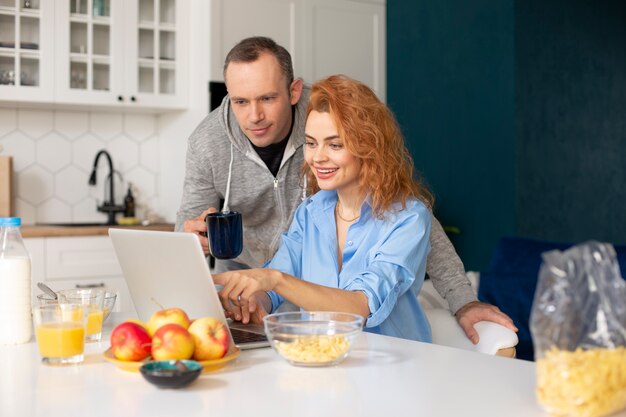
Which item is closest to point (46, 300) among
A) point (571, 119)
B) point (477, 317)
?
point (477, 317)

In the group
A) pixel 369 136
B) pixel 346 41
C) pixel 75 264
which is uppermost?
pixel 346 41

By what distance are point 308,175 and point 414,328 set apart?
2.03 feet

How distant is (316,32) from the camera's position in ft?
15.7

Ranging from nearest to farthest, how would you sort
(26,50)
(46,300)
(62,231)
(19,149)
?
(46,300) → (62,231) → (26,50) → (19,149)

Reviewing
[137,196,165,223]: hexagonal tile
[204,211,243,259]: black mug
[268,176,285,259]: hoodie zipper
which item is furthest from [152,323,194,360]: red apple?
[137,196,165,223]: hexagonal tile

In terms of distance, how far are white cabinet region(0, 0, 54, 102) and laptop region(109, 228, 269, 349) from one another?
2725 millimetres

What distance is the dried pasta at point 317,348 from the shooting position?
1.43 m

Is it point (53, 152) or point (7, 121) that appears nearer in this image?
point (7, 121)

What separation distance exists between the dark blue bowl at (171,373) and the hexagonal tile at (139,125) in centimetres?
367

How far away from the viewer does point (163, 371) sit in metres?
1.31

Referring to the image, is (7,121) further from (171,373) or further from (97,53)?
(171,373)

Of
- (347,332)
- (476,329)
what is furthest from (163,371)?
(476,329)

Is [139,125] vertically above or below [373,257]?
above

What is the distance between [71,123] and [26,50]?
0.56 meters
